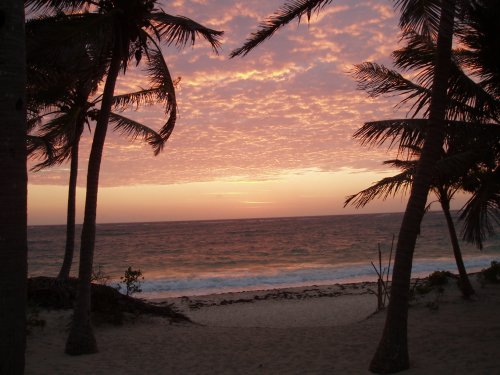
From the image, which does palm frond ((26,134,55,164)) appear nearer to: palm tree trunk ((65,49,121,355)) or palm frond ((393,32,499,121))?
palm tree trunk ((65,49,121,355))

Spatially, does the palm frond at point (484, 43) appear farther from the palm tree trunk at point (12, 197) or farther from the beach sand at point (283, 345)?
the palm tree trunk at point (12, 197)

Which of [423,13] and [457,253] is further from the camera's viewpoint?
[457,253]

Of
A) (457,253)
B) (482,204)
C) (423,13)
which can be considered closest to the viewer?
(423,13)

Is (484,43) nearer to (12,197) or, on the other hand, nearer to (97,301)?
(12,197)

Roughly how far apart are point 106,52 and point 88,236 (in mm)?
3742

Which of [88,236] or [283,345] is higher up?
[88,236]

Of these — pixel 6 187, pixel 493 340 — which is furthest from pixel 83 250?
pixel 493 340

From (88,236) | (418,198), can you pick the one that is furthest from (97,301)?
(418,198)

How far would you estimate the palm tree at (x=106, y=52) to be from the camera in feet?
26.5

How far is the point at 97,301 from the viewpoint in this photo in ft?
40.9

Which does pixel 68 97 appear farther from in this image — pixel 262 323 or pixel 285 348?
pixel 262 323

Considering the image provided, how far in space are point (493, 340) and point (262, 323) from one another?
8354 millimetres

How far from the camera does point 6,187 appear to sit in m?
4.13

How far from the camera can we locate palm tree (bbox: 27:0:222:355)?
8070 millimetres
